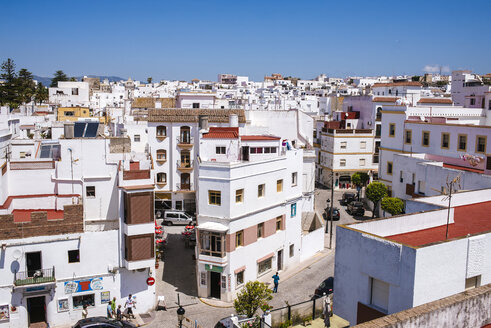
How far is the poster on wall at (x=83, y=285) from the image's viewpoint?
23547mm

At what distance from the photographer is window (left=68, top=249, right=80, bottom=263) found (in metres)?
23.4

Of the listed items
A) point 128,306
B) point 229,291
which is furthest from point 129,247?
point 229,291

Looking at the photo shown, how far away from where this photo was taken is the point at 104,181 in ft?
90.3

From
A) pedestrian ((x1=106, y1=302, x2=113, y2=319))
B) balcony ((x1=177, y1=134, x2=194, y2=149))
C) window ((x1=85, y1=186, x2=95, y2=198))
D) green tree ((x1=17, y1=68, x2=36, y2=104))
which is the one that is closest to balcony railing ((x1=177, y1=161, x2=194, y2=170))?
balcony ((x1=177, y1=134, x2=194, y2=149))

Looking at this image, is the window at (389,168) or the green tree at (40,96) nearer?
the window at (389,168)

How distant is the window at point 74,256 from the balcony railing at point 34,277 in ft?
3.06

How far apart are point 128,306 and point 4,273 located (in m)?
6.66

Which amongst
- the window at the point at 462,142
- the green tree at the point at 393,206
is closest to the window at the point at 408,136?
the window at the point at 462,142

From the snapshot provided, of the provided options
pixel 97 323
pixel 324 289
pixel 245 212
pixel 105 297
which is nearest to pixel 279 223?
pixel 245 212


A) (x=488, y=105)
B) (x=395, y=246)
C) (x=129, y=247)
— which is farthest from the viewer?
(x=488, y=105)

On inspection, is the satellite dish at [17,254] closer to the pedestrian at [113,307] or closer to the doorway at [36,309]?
the doorway at [36,309]

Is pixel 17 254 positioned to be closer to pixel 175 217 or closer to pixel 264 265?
pixel 264 265

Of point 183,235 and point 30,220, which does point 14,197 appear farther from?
point 183,235

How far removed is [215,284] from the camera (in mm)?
28078
